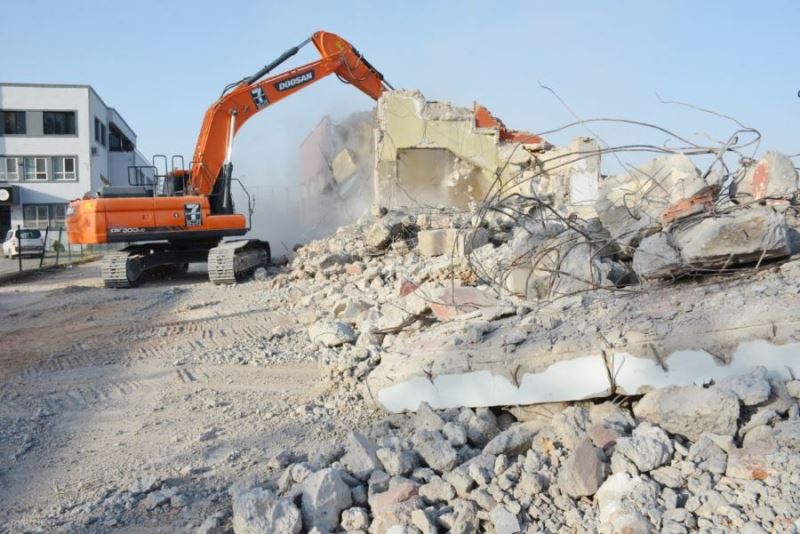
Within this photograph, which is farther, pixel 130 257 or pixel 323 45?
pixel 323 45

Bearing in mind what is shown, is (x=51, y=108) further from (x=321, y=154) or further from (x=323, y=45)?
(x=323, y=45)

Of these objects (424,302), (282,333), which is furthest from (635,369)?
(282,333)

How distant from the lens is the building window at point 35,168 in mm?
35594

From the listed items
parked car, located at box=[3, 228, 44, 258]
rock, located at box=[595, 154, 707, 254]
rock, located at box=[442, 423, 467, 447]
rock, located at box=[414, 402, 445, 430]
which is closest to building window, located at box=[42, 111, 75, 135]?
parked car, located at box=[3, 228, 44, 258]

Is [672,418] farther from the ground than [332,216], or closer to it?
closer to it

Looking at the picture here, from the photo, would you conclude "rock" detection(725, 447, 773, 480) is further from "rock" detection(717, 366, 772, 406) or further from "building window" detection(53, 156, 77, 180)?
"building window" detection(53, 156, 77, 180)

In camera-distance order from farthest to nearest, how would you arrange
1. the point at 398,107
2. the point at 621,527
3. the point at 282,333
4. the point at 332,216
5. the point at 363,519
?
the point at 332,216 → the point at 398,107 → the point at 282,333 → the point at 363,519 → the point at 621,527

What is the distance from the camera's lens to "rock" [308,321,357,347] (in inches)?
247

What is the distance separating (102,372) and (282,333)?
5.81 feet

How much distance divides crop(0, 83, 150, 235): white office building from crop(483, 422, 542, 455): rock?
3667 cm

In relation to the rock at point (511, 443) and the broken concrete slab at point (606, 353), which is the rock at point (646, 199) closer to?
the broken concrete slab at point (606, 353)

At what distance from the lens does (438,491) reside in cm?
294

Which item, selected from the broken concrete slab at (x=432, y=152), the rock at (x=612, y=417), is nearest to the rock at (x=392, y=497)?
the rock at (x=612, y=417)

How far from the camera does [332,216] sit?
18.1 metres
